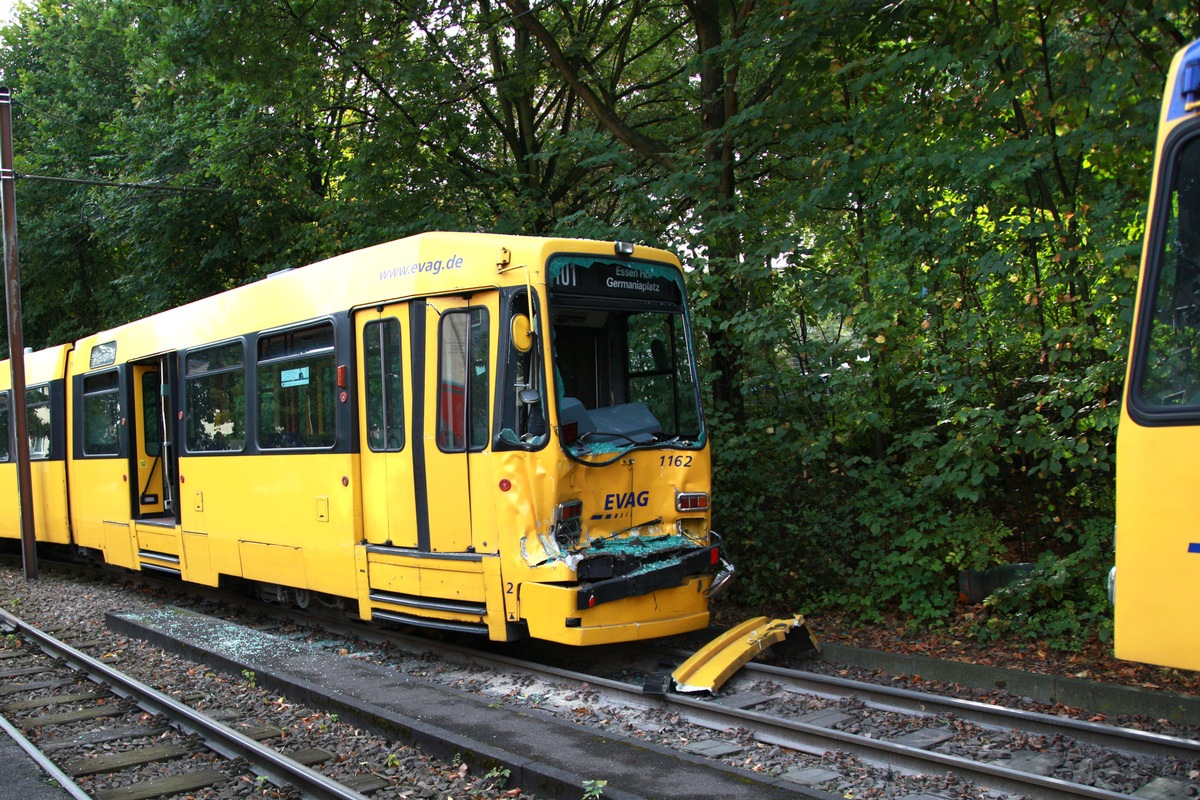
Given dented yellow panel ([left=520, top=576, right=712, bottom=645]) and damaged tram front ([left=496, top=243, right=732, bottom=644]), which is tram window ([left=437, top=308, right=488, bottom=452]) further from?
dented yellow panel ([left=520, top=576, right=712, bottom=645])

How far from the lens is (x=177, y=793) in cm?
566

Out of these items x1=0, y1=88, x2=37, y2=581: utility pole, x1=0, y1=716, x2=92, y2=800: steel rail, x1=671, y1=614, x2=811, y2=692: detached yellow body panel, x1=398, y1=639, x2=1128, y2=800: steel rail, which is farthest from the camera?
x1=0, y1=88, x2=37, y2=581: utility pole

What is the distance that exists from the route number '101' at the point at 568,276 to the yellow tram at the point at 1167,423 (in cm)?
434

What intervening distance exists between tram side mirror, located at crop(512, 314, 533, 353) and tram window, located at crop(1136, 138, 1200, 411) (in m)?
4.26

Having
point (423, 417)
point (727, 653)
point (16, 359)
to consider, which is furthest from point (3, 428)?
point (727, 653)

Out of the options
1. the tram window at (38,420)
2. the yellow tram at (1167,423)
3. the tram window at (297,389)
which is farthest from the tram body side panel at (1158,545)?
the tram window at (38,420)

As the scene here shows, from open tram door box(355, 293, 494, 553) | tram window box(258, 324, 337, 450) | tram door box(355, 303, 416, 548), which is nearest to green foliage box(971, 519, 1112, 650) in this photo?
open tram door box(355, 293, 494, 553)

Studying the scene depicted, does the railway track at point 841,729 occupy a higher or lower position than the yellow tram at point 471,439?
lower

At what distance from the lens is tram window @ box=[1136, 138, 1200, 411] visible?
3.90 meters

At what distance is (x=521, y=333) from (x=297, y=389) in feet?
10.4

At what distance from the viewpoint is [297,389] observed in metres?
9.52

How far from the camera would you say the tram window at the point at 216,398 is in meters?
10.5

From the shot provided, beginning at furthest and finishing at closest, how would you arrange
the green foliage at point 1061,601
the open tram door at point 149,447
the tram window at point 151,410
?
the tram window at point 151,410 < the open tram door at point 149,447 < the green foliage at point 1061,601

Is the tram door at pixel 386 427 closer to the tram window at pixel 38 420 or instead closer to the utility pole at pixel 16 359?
the utility pole at pixel 16 359
